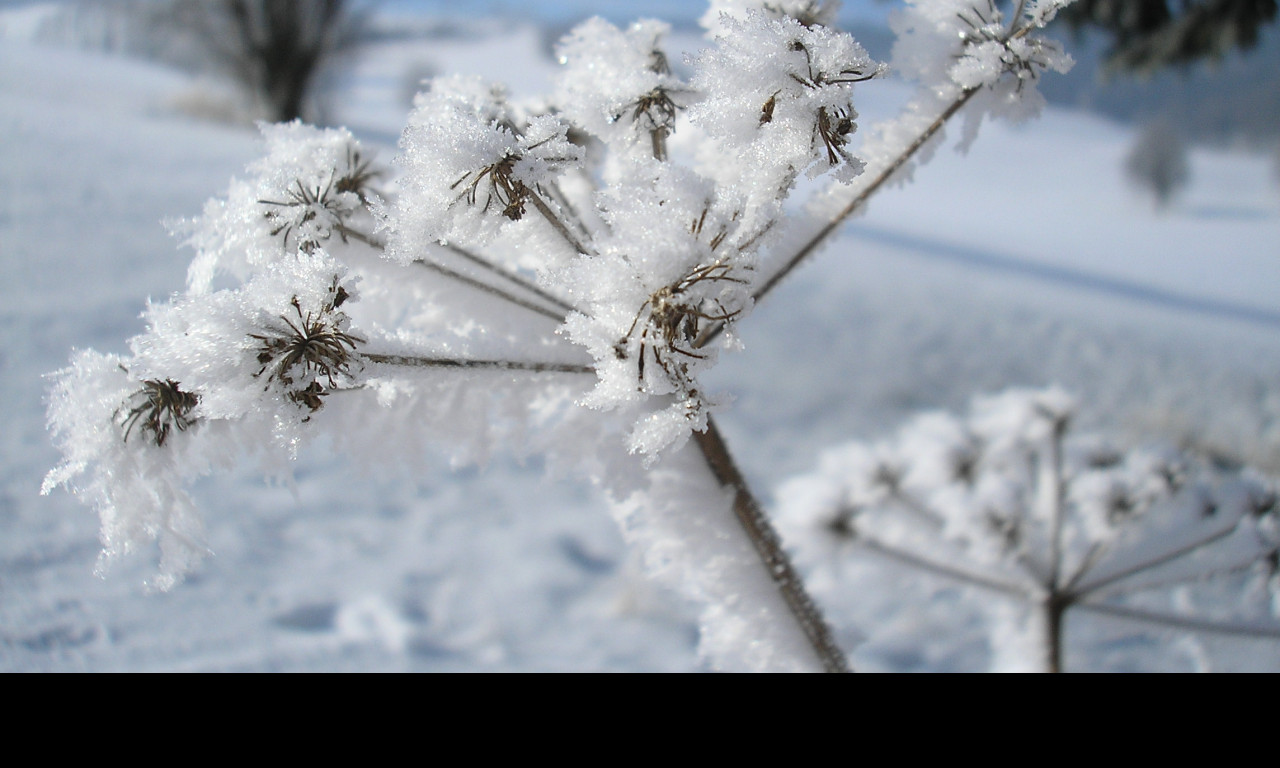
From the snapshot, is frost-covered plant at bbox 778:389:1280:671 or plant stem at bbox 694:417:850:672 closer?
plant stem at bbox 694:417:850:672

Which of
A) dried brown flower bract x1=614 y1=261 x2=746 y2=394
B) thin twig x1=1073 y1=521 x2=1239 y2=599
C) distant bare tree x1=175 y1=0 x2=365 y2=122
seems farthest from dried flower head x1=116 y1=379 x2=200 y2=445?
distant bare tree x1=175 y1=0 x2=365 y2=122

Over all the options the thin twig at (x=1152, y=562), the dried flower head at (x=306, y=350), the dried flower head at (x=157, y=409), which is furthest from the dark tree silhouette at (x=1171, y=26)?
the dried flower head at (x=157, y=409)

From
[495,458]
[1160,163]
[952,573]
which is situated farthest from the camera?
[1160,163]

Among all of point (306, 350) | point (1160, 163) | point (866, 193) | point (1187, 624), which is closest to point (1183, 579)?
point (1187, 624)

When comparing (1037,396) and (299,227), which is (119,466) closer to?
(299,227)

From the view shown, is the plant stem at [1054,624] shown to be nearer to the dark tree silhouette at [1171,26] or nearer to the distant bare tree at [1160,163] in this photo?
the dark tree silhouette at [1171,26]

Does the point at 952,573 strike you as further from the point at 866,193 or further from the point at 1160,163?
the point at 1160,163

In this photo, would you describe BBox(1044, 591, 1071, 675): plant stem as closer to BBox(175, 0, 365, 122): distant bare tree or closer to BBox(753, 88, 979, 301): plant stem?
BBox(753, 88, 979, 301): plant stem
